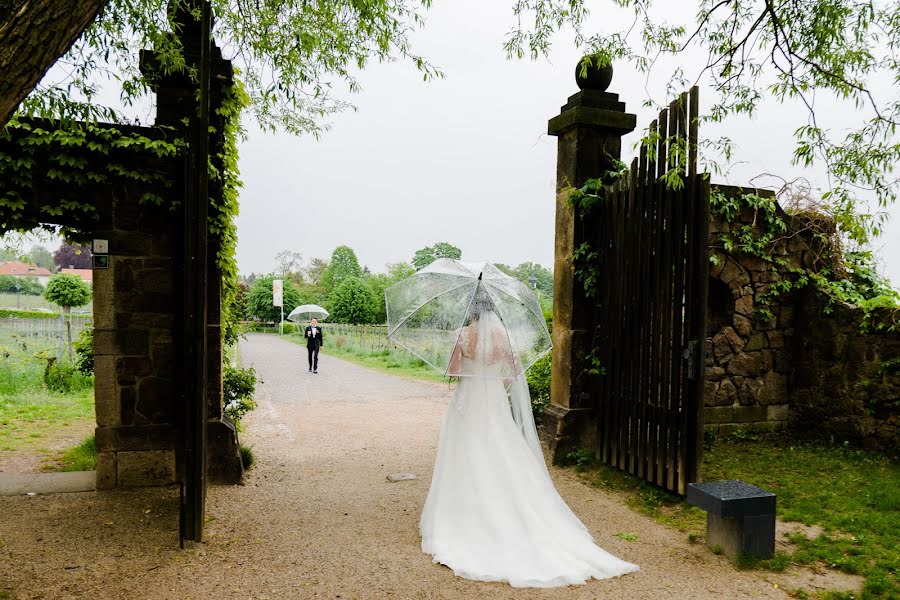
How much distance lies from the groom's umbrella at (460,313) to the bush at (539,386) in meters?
3.15

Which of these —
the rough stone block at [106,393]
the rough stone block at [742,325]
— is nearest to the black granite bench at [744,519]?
the rough stone block at [742,325]

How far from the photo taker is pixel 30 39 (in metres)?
2.20

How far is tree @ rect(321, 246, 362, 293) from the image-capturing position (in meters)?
53.2

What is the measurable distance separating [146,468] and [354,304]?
29.6 meters

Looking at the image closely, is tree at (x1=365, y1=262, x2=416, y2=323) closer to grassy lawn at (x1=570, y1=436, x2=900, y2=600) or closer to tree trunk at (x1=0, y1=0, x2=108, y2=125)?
grassy lawn at (x1=570, y1=436, x2=900, y2=600)

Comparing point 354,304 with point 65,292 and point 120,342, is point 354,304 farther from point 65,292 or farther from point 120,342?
point 120,342

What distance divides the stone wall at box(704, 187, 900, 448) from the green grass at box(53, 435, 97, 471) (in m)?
7.39

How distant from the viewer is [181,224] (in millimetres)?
5480

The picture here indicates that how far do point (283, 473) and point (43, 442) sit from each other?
11.7 ft

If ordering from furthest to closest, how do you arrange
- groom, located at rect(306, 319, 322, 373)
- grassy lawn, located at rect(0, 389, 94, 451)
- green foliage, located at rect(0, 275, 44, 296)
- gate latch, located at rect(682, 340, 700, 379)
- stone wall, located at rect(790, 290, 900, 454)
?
1. green foliage, located at rect(0, 275, 44, 296)
2. groom, located at rect(306, 319, 322, 373)
3. grassy lawn, located at rect(0, 389, 94, 451)
4. stone wall, located at rect(790, 290, 900, 454)
5. gate latch, located at rect(682, 340, 700, 379)

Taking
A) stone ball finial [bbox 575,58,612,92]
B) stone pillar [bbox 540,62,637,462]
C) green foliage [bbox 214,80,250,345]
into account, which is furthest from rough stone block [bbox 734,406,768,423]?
green foliage [bbox 214,80,250,345]

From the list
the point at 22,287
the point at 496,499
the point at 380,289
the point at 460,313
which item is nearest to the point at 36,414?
the point at 460,313

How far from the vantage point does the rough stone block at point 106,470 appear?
5418 mm

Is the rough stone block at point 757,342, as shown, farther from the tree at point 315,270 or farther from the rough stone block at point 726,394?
the tree at point 315,270
